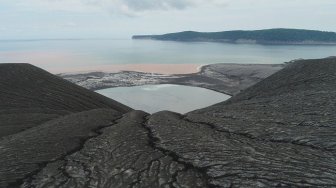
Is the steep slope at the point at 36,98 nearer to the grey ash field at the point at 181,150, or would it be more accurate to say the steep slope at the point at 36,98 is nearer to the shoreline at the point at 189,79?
the grey ash field at the point at 181,150

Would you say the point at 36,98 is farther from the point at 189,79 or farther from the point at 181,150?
the point at 189,79

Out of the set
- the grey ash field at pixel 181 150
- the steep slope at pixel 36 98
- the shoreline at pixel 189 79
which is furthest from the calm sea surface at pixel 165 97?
the grey ash field at pixel 181 150

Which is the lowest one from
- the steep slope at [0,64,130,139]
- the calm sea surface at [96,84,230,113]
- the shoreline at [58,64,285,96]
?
the calm sea surface at [96,84,230,113]

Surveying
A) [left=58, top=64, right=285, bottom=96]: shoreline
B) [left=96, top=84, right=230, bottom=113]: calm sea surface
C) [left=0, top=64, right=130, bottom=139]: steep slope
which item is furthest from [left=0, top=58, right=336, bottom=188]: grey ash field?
[left=58, top=64, right=285, bottom=96]: shoreline

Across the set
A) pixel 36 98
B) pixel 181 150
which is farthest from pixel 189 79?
pixel 181 150

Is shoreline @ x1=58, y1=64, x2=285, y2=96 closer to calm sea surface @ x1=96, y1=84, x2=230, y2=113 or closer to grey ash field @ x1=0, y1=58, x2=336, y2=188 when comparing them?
calm sea surface @ x1=96, y1=84, x2=230, y2=113

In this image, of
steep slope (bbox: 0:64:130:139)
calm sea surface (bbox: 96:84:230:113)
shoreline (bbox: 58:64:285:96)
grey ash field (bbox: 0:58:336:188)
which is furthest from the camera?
shoreline (bbox: 58:64:285:96)

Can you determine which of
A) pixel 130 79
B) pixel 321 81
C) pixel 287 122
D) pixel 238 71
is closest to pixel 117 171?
pixel 287 122
